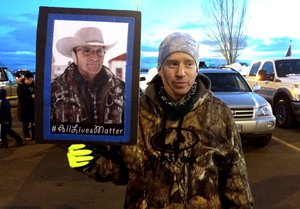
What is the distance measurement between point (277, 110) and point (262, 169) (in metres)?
5.68

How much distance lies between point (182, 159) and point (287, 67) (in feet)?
37.8

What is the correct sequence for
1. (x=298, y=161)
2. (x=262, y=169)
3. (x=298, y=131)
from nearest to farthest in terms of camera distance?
1. (x=262, y=169)
2. (x=298, y=161)
3. (x=298, y=131)

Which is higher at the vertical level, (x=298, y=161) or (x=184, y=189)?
(x=184, y=189)

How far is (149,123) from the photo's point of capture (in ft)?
7.02

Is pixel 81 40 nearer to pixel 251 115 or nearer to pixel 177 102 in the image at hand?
pixel 177 102

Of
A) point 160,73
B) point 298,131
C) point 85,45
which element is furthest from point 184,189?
point 298,131

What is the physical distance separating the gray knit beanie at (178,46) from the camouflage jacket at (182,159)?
0.19 meters

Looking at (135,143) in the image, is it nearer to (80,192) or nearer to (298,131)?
(80,192)

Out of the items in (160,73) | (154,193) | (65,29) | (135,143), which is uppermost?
(65,29)

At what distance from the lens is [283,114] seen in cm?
1242

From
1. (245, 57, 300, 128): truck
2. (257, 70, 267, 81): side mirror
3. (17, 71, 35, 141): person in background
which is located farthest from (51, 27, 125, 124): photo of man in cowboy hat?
(257, 70, 267, 81): side mirror

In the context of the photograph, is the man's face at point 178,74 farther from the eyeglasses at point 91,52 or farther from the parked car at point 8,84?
A: the parked car at point 8,84

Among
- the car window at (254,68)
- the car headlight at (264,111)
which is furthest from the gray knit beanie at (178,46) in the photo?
the car window at (254,68)

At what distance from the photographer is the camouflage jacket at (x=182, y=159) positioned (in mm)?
2084
